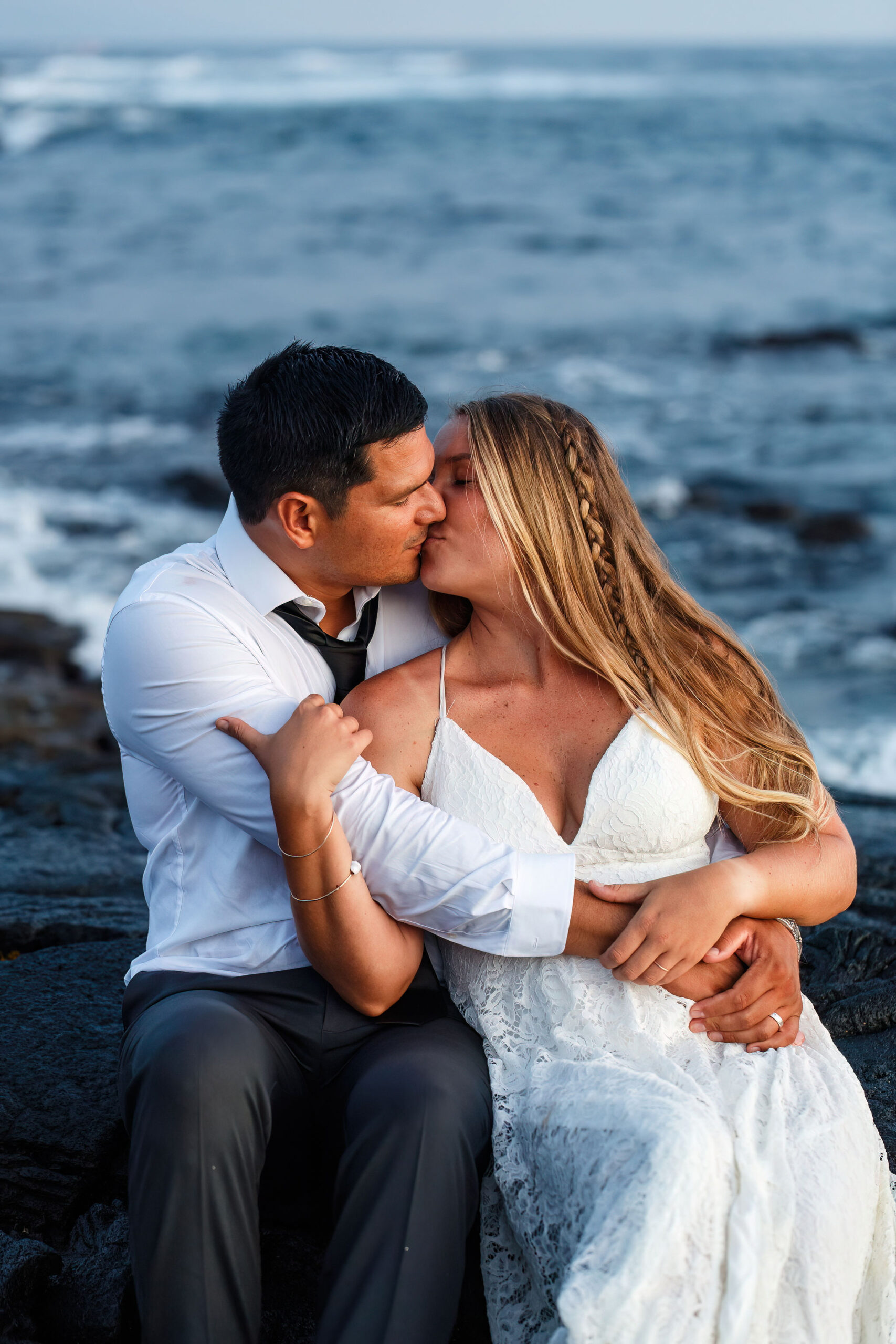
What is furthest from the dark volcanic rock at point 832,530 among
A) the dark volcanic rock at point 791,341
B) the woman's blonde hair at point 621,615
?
the woman's blonde hair at point 621,615

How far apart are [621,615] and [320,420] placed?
33.8 inches

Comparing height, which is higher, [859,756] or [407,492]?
[407,492]

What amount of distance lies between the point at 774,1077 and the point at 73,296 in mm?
23090

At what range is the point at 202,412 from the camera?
53.6 ft

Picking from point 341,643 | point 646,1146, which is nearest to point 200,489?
point 341,643

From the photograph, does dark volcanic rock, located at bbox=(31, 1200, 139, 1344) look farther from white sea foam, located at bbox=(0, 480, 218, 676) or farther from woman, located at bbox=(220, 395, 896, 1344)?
white sea foam, located at bbox=(0, 480, 218, 676)

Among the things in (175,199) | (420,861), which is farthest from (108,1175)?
(175,199)

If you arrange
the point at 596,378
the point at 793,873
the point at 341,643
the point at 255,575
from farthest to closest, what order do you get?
the point at 596,378, the point at 341,643, the point at 255,575, the point at 793,873

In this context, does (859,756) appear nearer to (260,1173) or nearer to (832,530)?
(832,530)

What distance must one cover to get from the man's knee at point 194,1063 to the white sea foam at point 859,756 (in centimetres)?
488

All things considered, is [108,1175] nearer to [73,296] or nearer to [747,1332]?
[747,1332]

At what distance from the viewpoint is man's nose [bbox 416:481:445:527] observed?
2.85 meters

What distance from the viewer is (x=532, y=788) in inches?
109

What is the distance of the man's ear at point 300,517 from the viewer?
2818 mm
